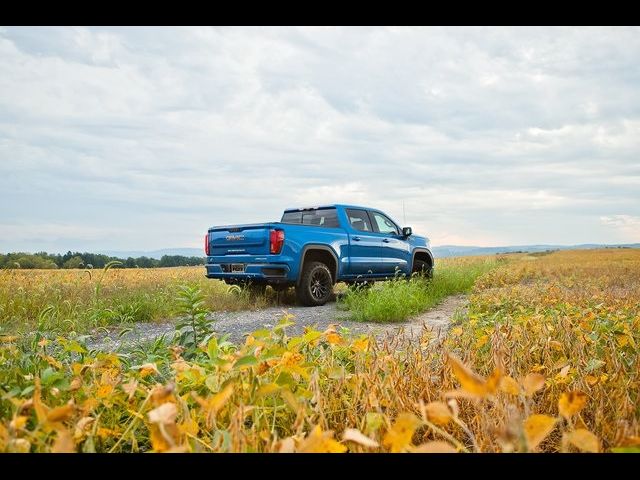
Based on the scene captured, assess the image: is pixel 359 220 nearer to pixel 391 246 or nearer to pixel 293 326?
pixel 391 246

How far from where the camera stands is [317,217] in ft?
40.0

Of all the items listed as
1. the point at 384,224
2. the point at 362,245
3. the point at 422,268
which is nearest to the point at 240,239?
the point at 362,245

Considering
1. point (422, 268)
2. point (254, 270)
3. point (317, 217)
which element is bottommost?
point (422, 268)

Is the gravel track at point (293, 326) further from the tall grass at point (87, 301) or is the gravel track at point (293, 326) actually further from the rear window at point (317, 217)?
the rear window at point (317, 217)

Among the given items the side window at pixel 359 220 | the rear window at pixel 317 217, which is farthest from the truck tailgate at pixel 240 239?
the side window at pixel 359 220

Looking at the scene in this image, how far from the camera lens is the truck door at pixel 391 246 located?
13086 millimetres

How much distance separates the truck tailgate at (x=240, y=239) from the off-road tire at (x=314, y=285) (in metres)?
1.04

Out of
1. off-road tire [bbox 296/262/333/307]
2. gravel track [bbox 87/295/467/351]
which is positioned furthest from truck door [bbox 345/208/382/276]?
gravel track [bbox 87/295/467/351]

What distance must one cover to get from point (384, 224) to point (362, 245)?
151 cm
